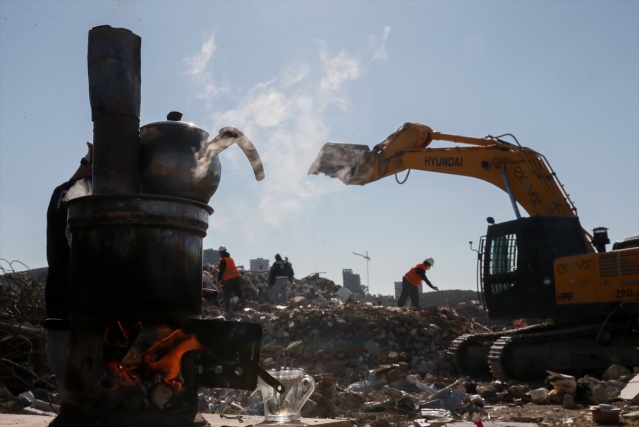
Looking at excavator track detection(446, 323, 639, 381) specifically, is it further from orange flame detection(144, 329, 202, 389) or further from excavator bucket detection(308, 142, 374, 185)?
orange flame detection(144, 329, 202, 389)

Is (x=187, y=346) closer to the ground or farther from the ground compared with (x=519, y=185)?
closer to the ground

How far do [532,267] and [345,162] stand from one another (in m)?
3.70

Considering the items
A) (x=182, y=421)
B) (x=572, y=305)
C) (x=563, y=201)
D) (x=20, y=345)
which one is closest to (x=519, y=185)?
(x=563, y=201)

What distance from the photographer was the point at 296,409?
13.2 ft

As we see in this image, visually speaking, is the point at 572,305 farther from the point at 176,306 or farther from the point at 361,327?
the point at 176,306

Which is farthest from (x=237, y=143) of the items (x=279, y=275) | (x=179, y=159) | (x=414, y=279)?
(x=279, y=275)

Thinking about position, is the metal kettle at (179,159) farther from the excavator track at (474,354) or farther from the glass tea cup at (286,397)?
the excavator track at (474,354)

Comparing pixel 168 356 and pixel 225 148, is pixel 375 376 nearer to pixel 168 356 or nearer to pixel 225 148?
→ pixel 225 148

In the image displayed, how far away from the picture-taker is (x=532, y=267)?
1155cm

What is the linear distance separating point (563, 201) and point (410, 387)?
4.65 meters

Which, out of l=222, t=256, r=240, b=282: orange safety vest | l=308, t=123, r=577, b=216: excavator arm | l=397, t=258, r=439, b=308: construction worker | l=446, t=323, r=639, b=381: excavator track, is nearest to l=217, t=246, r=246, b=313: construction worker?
l=222, t=256, r=240, b=282: orange safety vest

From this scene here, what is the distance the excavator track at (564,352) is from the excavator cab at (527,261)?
1.49ft

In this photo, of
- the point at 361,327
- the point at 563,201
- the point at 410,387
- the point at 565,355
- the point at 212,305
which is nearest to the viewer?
the point at 410,387

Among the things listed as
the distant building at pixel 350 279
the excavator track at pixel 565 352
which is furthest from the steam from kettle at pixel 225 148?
the distant building at pixel 350 279
